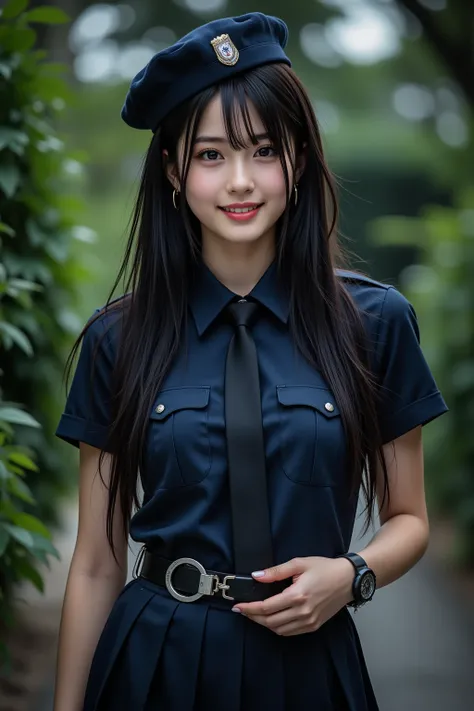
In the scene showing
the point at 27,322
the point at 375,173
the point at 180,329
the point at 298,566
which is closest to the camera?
the point at 298,566

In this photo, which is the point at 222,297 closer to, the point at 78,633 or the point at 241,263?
the point at 241,263

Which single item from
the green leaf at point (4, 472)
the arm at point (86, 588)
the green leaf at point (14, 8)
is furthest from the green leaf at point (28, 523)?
the green leaf at point (14, 8)

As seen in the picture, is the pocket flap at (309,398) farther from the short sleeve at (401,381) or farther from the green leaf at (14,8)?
the green leaf at (14,8)

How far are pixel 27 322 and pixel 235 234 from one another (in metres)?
1.79

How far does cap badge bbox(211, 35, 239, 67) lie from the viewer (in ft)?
Result: 7.51

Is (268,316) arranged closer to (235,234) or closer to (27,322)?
(235,234)

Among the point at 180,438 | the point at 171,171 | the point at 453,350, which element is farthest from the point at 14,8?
the point at 453,350

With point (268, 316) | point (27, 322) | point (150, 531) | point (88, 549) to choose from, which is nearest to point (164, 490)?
point (150, 531)

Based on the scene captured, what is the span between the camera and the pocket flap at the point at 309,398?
2.27 m

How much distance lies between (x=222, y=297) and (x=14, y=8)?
5.17ft

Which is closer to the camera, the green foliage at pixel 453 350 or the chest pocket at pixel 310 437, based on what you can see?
the chest pocket at pixel 310 437

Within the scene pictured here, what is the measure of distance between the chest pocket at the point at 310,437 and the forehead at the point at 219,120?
0.55 metres

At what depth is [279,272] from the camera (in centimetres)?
247

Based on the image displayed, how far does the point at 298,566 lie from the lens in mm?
2148
